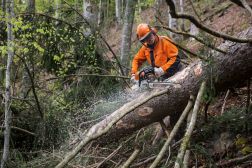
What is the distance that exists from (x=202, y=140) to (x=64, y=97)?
3.02m

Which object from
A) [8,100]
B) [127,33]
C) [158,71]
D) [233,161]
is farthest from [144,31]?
[127,33]

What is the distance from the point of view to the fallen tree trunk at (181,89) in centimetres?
412

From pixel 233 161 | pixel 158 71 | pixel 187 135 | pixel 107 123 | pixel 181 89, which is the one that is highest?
pixel 158 71

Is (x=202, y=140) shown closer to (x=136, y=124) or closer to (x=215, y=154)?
(x=215, y=154)

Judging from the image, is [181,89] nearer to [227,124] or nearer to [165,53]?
[227,124]

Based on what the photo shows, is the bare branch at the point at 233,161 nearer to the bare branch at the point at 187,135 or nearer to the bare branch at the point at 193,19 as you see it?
the bare branch at the point at 187,135

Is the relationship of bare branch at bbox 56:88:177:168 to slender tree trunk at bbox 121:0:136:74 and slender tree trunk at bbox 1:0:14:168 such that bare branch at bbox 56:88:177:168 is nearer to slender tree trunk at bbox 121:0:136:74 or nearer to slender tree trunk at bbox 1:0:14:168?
slender tree trunk at bbox 1:0:14:168

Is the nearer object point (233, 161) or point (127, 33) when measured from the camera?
point (233, 161)

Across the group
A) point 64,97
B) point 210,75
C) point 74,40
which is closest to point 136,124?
point 210,75

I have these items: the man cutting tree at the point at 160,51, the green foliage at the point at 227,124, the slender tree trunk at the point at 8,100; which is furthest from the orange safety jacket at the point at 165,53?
the slender tree trunk at the point at 8,100

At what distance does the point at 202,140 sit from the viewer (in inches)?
188

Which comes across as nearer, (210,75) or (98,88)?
(210,75)

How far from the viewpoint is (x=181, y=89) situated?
4.50 m

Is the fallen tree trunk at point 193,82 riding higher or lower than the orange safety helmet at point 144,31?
lower
